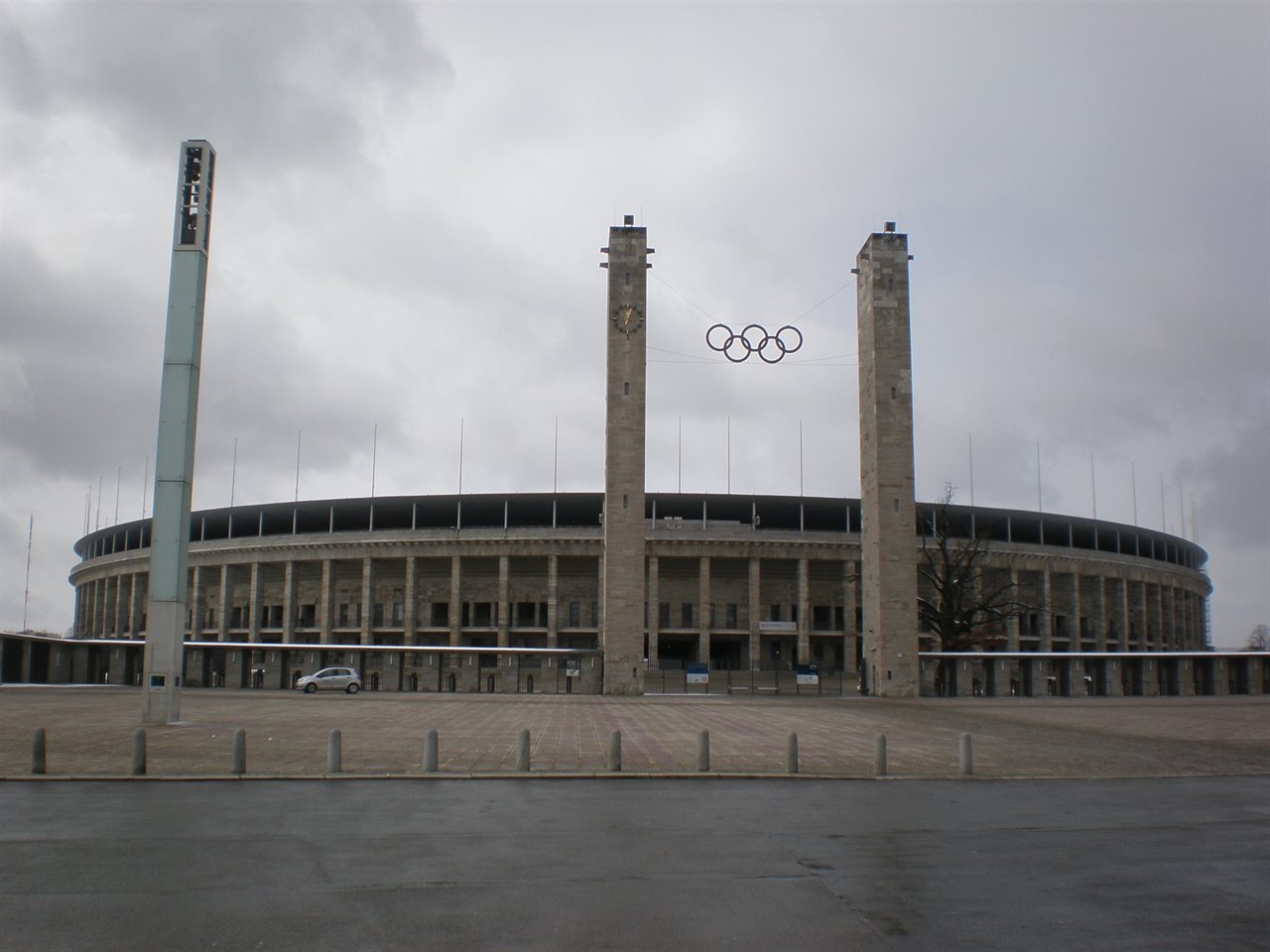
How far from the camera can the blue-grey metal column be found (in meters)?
26.7

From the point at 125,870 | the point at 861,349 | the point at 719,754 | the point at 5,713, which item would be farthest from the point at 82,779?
the point at 861,349

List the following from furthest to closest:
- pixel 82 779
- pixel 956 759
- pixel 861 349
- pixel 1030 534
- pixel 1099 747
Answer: pixel 1030 534 < pixel 861 349 < pixel 1099 747 < pixel 956 759 < pixel 82 779

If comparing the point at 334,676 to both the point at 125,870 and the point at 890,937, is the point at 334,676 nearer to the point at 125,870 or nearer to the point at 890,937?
the point at 125,870

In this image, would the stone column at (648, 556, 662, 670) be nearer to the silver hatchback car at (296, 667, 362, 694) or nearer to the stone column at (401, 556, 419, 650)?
the stone column at (401, 556, 419, 650)

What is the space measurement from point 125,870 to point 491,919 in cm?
391

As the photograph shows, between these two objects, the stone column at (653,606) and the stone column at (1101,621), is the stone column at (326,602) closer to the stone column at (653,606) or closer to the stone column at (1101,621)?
the stone column at (653,606)

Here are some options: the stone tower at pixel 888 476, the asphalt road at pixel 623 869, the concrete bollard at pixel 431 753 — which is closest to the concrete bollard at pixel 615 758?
the asphalt road at pixel 623 869

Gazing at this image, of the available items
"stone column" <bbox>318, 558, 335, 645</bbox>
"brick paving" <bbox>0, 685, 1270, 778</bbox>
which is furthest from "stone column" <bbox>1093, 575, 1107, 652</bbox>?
"stone column" <bbox>318, 558, 335, 645</bbox>

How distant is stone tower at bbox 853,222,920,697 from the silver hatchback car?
26.5 m

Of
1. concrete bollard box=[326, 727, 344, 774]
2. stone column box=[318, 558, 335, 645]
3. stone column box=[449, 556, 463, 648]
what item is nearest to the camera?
concrete bollard box=[326, 727, 344, 774]

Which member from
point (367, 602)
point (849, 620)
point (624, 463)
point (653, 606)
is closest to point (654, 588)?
point (653, 606)

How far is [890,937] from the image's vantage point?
7.91 meters

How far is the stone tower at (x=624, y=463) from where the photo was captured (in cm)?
5378

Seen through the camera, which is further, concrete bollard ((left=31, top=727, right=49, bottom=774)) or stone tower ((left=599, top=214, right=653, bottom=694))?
stone tower ((left=599, top=214, right=653, bottom=694))
